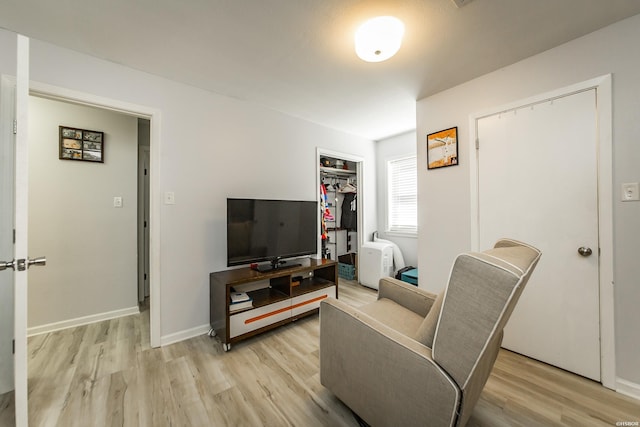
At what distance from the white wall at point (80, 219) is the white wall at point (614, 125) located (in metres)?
3.42

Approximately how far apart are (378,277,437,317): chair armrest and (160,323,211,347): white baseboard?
5.63ft

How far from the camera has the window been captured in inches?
142

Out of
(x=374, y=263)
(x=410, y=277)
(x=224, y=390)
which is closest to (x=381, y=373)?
(x=224, y=390)

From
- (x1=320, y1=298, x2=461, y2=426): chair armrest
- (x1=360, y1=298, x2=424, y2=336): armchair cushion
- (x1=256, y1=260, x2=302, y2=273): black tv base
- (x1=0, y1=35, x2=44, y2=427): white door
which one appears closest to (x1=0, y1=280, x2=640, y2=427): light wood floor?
(x1=320, y1=298, x2=461, y2=426): chair armrest

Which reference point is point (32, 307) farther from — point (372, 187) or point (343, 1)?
point (372, 187)

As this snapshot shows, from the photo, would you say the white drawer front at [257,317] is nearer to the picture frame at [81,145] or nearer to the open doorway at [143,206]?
the open doorway at [143,206]

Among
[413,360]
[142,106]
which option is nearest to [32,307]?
[142,106]

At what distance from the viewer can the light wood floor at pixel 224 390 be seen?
52.7 inches

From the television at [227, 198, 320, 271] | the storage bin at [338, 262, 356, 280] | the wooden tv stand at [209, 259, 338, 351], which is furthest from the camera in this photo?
the storage bin at [338, 262, 356, 280]

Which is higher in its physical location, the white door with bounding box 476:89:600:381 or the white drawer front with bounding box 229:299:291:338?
the white door with bounding box 476:89:600:381

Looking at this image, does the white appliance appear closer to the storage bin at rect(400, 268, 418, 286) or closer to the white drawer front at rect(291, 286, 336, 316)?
the storage bin at rect(400, 268, 418, 286)

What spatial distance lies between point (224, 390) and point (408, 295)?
141cm

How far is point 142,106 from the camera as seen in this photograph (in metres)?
2.01

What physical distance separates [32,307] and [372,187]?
4.25m
